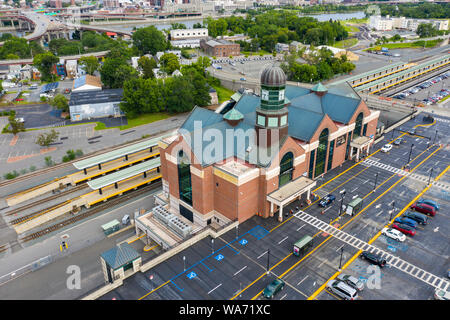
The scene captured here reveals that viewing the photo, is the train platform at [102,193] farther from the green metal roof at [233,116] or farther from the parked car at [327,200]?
the parked car at [327,200]

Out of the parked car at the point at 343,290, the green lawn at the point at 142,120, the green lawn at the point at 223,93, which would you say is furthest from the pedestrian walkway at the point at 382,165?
the green lawn at the point at 223,93

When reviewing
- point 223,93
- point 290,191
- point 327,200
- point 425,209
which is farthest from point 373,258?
point 223,93

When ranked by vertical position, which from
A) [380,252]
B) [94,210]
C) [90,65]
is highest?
[90,65]

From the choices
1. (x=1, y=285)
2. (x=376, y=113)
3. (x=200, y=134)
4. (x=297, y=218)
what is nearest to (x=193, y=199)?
(x=200, y=134)

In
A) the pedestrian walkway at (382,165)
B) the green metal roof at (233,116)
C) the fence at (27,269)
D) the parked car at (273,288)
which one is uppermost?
the green metal roof at (233,116)

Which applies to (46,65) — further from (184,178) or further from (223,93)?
(184,178)

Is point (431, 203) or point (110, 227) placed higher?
point (431, 203)
